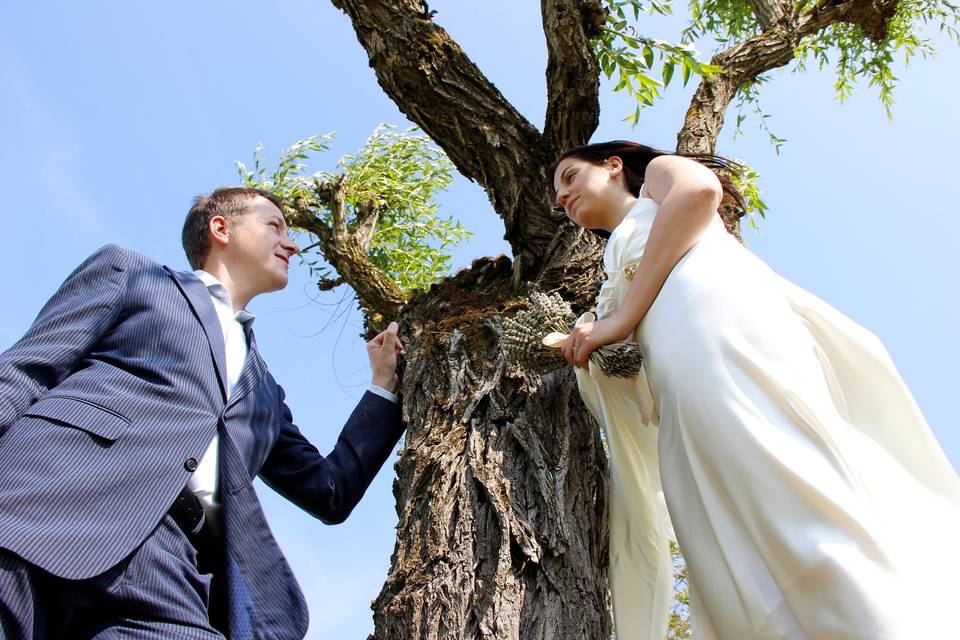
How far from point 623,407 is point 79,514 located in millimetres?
1568

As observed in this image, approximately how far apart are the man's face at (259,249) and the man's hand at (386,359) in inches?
18.3

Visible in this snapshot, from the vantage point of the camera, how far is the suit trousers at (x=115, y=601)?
210 cm

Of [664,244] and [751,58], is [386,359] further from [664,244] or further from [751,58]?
[751,58]

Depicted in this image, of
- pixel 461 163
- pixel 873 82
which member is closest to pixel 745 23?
pixel 873 82

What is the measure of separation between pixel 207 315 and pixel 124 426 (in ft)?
1.85

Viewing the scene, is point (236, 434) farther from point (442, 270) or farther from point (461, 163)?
point (442, 270)

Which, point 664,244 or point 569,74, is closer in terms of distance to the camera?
point 664,244

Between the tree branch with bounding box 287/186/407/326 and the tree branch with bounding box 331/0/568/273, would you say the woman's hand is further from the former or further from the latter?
the tree branch with bounding box 287/186/407/326

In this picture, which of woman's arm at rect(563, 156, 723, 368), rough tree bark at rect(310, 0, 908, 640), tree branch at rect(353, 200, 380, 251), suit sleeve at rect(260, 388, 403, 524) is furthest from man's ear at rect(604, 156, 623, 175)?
tree branch at rect(353, 200, 380, 251)

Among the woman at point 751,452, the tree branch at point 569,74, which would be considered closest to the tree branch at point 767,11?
the tree branch at point 569,74

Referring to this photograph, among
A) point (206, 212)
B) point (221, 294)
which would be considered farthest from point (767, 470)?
point (206, 212)

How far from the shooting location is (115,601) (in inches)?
88.4

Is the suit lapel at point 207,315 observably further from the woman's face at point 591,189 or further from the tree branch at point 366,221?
the tree branch at point 366,221

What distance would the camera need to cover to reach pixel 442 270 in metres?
6.39
